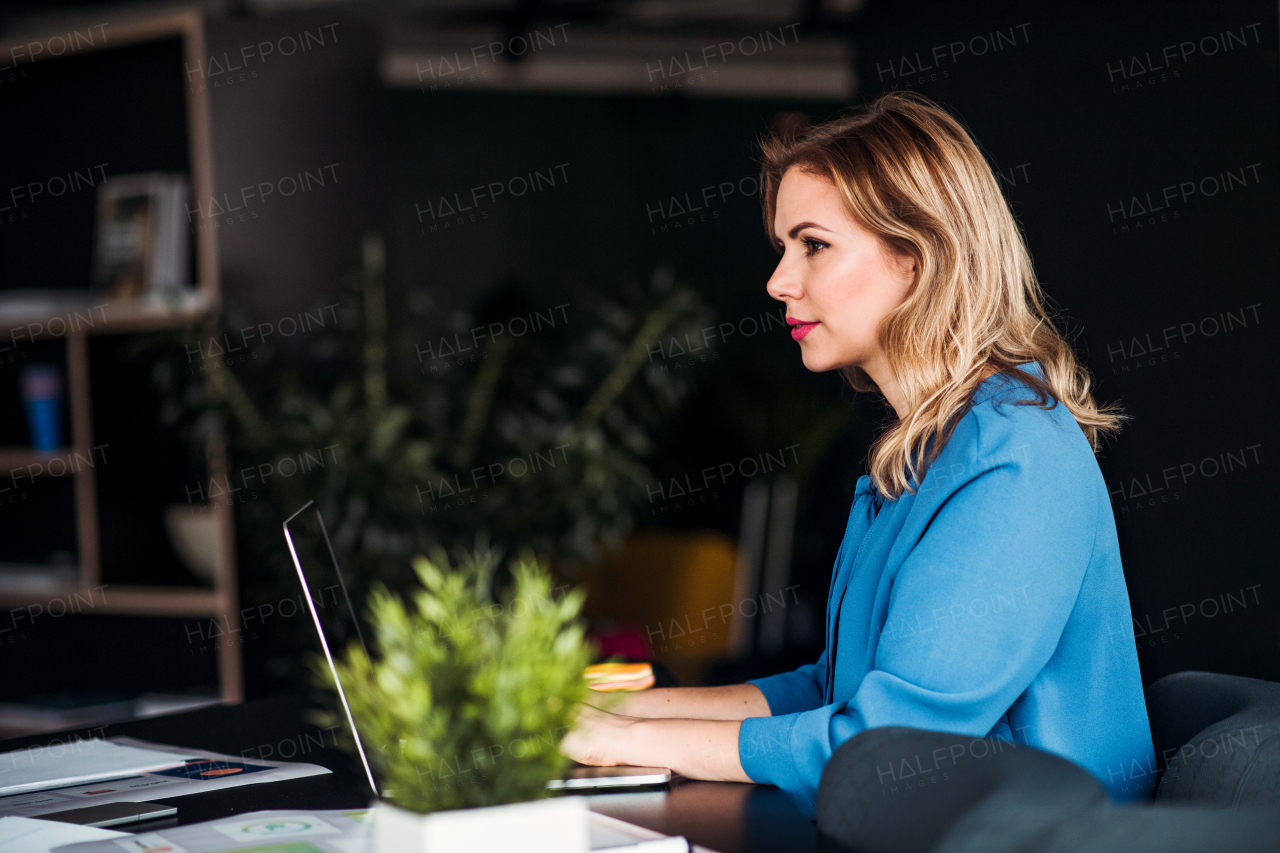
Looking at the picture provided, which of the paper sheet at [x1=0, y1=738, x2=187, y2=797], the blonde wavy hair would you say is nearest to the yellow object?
the blonde wavy hair

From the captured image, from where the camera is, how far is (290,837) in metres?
1.10

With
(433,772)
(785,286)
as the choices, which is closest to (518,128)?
(785,286)

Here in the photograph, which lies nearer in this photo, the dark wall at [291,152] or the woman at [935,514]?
the woman at [935,514]

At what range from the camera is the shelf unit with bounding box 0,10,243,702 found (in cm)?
386

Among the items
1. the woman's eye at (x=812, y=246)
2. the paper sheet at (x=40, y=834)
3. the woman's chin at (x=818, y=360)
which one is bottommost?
the paper sheet at (x=40, y=834)

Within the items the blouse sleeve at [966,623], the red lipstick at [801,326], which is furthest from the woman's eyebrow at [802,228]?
the blouse sleeve at [966,623]

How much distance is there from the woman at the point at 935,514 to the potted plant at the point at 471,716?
44 centimetres

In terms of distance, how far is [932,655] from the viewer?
1.25m

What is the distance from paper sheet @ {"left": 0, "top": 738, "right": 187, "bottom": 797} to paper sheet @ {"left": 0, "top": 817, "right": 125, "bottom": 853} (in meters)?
0.20

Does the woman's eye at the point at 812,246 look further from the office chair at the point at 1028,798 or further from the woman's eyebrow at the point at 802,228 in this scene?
the office chair at the point at 1028,798

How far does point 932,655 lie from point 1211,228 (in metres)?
1.87

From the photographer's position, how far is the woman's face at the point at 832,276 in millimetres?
1569

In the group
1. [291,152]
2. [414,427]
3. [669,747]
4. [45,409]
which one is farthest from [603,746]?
[45,409]

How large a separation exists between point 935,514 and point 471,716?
770mm
